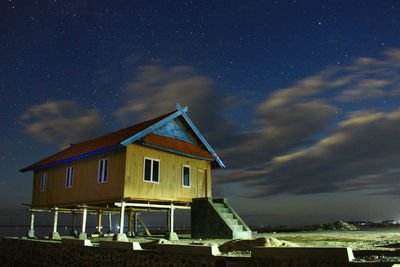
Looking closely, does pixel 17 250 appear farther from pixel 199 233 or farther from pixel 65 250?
pixel 199 233

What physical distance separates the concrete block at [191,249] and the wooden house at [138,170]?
8754 mm

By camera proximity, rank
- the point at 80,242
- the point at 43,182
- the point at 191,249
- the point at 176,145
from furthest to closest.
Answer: the point at 43,182, the point at 176,145, the point at 80,242, the point at 191,249

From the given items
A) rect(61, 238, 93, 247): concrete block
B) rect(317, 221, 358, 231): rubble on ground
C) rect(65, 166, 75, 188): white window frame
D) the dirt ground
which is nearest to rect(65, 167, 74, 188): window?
rect(65, 166, 75, 188): white window frame

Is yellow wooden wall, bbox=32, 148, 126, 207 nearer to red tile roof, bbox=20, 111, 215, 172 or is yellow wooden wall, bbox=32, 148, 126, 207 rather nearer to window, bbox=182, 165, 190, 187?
red tile roof, bbox=20, 111, 215, 172

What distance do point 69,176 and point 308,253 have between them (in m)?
19.2

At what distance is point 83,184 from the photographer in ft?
69.5

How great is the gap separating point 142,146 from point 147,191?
102 inches

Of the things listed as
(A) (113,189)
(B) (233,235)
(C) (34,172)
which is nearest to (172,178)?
(A) (113,189)

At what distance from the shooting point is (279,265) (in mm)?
7156

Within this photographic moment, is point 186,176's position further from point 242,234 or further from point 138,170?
point 242,234

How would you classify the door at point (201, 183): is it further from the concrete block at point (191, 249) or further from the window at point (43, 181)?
the concrete block at point (191, 249)

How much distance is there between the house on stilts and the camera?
18.5 meters

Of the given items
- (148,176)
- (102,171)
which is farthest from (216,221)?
(102,171)

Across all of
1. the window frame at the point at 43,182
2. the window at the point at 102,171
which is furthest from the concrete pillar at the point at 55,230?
the window at the point at 102,171
